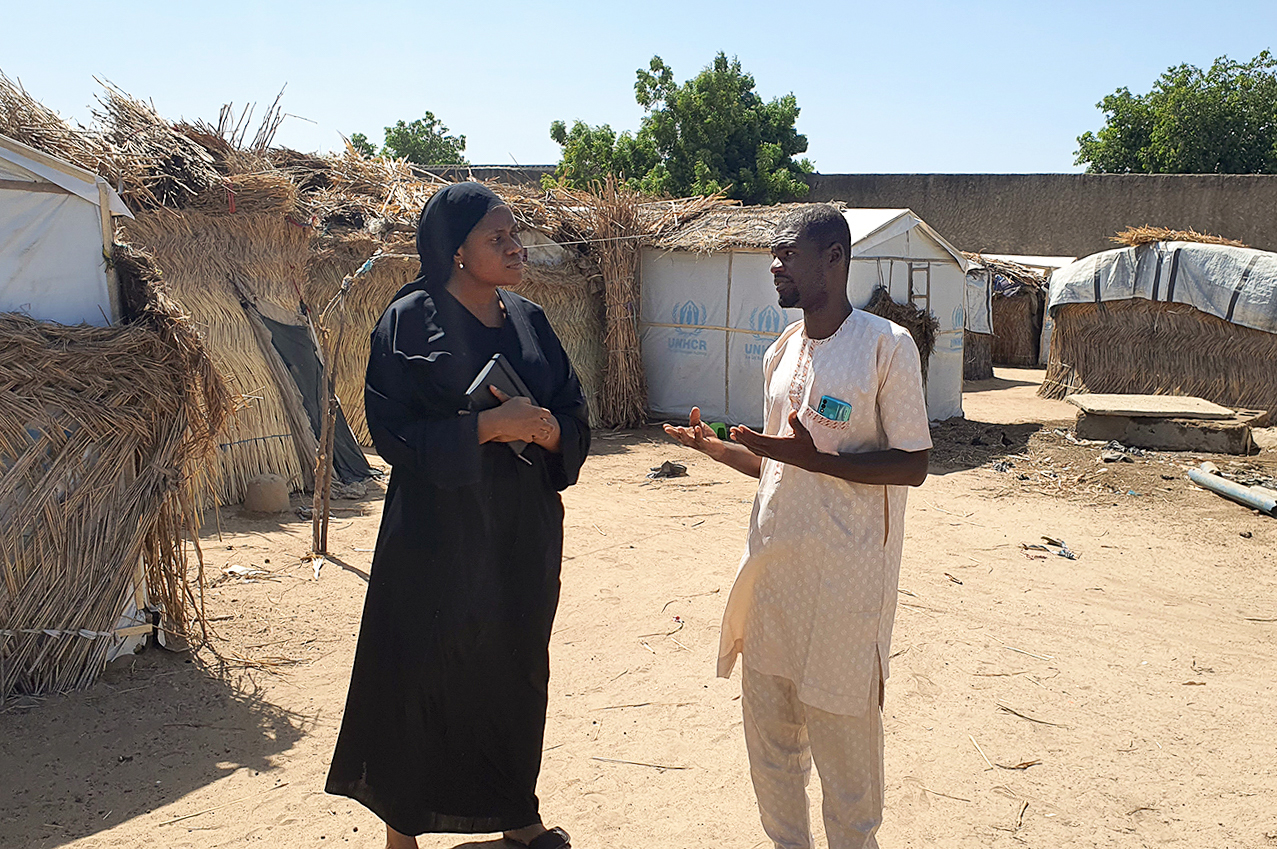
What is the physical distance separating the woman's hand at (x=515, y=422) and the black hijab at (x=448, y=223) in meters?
0.36

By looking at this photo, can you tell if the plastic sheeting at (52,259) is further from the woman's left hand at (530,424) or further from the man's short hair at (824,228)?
the man's short hair at (824,228)

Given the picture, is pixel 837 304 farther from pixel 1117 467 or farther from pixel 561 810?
pixel 1117 467

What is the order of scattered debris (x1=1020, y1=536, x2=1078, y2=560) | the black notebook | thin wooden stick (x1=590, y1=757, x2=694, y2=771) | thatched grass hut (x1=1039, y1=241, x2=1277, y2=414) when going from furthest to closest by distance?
thatched grass hut (x1=1039, y1=241, x2=1277, y2=414)
scattered debris (x1=1020, y1=536, x2=1078, y2=560)
thin wooden stick (x1=590, y1=757, x2=694, y2=771)
the black notebook

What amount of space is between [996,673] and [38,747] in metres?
3.71

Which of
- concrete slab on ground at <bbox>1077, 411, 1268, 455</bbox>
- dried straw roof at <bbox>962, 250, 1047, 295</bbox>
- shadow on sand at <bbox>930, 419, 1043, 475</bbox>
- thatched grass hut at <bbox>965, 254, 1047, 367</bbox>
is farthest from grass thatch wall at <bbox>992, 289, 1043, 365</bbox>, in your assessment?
concrete slab on ground at <bbox>1077, 411, 1268, 455</bbox>

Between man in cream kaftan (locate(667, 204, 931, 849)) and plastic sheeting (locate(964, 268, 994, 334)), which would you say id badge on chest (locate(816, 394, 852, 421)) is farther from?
plastic sheeting (locate(964, 268, 994, 334))

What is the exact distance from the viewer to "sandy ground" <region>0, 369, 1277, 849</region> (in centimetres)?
291

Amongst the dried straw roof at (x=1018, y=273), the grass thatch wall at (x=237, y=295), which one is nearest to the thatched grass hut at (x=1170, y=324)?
the dried straw roof at (x=1018, y=273)

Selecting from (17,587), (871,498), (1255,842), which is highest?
(871,498)

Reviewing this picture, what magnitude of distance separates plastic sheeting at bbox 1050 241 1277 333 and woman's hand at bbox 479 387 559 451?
451 inches

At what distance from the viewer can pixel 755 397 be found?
11047mm

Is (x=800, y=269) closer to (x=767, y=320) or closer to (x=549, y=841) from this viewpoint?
(x=549, y=841)

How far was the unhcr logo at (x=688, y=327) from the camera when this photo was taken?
37.7 feet

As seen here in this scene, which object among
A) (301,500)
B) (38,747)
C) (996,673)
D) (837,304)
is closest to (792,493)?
(837,304)
